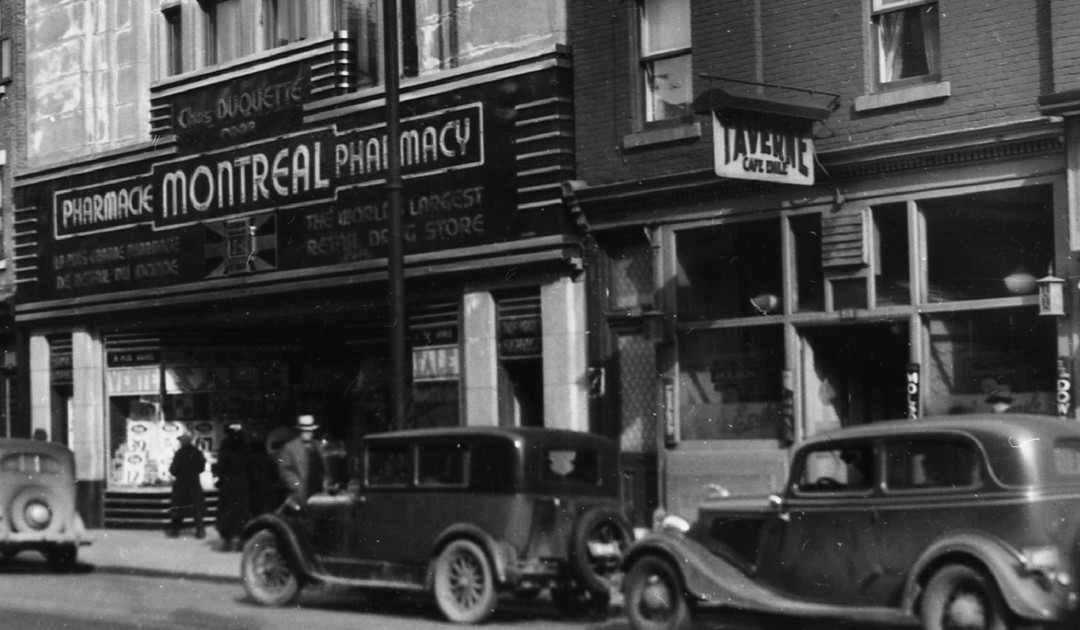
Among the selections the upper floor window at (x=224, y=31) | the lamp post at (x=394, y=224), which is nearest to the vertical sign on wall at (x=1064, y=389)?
the lamp post at (x=394, y=224)

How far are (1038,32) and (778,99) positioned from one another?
9.51 ft

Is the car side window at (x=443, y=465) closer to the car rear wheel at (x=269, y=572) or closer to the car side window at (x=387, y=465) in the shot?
the car side window at (x=387, y=465)

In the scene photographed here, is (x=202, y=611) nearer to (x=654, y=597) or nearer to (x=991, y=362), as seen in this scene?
(x=654, y=597)

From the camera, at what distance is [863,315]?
17.4m

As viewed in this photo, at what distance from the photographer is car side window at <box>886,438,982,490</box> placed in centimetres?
1092

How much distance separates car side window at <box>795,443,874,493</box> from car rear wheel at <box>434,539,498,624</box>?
3.21m

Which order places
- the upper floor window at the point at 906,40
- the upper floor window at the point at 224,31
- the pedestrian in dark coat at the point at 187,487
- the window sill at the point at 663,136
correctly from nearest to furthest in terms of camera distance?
the upper floor window at the point at 906,40, the window sill at the point at 663,136, the pedestrian in dark coat at the point at 187,487, the upper floor window at the point at 224,31

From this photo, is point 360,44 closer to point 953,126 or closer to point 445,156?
point 445,156

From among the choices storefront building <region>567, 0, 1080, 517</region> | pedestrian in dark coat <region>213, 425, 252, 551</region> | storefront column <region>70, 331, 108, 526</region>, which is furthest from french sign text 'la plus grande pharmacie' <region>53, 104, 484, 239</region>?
pedestrian in dark coat <region>213, 425, 252, 551</region>

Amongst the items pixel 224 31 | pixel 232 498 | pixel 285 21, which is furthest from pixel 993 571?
pixel 224 31

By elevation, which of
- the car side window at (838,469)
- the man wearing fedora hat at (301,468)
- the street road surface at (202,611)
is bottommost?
the street road surface at (202,611)

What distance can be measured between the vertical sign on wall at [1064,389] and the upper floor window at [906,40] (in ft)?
10.7

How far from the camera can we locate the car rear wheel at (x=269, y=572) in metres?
15.7

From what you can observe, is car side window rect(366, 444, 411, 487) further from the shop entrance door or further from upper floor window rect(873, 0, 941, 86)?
upper floor window rect(873, 0, 941, 86)
